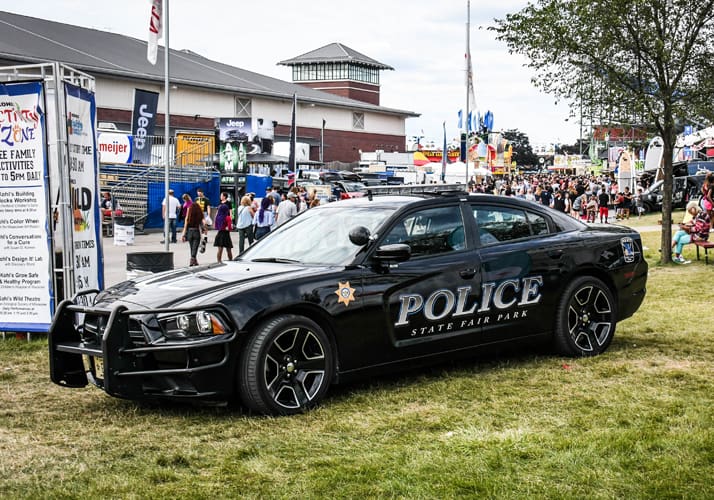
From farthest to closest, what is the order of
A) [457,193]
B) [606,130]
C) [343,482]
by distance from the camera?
[606,130] → [457,193] → [343,482]

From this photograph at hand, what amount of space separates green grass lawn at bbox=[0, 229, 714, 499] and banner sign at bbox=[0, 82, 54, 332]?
71.1 inches

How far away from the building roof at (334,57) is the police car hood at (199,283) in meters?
95.1

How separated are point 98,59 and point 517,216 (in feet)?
189

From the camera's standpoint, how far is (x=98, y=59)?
60719mm

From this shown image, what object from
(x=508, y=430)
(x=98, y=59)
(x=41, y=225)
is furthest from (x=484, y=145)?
(x=508, y=430)

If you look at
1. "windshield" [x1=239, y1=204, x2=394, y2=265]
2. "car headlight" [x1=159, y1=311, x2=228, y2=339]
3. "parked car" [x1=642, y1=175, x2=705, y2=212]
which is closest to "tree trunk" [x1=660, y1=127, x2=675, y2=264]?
"windshield" [x1=239, y1=204, x2=394, y2=265]

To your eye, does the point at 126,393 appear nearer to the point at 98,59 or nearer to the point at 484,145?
the point at 484,145

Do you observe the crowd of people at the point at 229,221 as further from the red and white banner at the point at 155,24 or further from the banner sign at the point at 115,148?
the banner sign at the point at 115,148

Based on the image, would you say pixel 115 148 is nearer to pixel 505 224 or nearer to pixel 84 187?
pixel 84 187

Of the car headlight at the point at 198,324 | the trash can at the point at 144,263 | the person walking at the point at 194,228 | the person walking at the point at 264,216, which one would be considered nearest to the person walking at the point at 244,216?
the person walking at the point at 264,216

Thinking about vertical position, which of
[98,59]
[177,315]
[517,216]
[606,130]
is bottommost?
[177,315]

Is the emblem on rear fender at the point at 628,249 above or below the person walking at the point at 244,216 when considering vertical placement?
above

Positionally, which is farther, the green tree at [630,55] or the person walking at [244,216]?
the person walking at [244,216]

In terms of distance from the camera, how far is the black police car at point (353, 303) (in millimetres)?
5836
